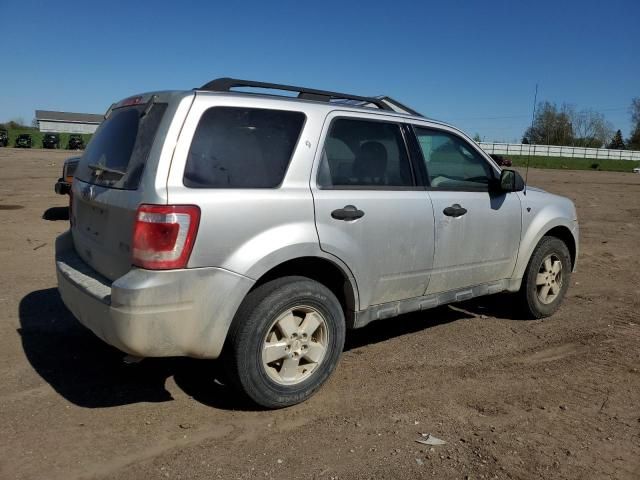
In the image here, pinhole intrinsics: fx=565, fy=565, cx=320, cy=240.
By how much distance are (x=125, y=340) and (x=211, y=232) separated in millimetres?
733

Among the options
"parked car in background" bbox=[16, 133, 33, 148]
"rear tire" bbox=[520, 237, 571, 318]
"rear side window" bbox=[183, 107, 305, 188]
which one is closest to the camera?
"rear side window" bbox=[183, 107, 305, 188]

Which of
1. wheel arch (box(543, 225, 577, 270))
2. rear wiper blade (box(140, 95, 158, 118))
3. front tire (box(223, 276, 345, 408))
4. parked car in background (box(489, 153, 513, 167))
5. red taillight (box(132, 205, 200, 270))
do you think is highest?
rear wiper blade (box(140, 95, 158, 118))

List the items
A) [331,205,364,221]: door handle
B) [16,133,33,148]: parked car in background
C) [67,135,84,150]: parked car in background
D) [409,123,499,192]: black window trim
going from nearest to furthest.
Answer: [331,205,364,221]: door handle < [409,123,499,192]: black window trim < [67,135,84,150]: parked car in background < [16,133,33,148]: parked car in background

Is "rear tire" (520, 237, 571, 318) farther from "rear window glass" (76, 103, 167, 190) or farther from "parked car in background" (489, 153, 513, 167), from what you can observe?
"rear window glass" (76, 103, 167, 190)

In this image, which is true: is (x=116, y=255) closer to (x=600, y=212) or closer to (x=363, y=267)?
(x=363, y=267)

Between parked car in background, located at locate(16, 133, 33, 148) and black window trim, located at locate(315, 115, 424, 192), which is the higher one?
parked car in background, located at locate(16, 133, 33, 148)

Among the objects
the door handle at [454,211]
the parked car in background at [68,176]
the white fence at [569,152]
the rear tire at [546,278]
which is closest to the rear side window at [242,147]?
the door handle at [454,211]

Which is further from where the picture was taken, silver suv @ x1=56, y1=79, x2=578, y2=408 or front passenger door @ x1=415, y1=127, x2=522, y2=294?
front passenger door @ x1=415, y1=127, x2=522, y2=294

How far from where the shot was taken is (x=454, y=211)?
4363 millimetres

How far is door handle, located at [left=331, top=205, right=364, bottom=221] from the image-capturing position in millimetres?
3637

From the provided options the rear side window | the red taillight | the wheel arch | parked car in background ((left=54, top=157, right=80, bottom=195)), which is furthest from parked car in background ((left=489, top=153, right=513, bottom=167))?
parked car in background ((left=54, top=157, right=80, bottom=195))

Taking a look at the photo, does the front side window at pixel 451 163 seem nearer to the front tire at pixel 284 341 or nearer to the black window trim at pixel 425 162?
the black window trim at pixel 425 162

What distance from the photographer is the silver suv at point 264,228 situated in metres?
3.04

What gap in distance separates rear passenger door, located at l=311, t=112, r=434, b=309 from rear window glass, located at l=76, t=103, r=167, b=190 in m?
1.04
